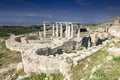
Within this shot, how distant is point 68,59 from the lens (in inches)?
686

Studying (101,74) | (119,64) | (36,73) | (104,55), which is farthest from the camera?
(36,73)

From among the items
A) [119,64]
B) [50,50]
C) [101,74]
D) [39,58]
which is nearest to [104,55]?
[119,64]

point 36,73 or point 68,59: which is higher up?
point 68,59

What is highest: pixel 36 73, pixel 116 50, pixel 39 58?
pixel 116 50

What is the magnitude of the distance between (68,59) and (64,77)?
1.84 metres

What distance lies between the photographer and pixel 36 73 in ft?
61.8

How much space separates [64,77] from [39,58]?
4.04 m

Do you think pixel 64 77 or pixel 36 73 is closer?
pixel 64 77

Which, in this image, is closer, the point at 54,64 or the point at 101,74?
the point at 101,74

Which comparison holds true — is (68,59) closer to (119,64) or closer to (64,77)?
(64,77)

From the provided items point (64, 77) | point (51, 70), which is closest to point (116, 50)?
point (64, 77)

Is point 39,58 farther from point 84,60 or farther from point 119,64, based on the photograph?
point 119,64

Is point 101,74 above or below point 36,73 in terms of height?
above

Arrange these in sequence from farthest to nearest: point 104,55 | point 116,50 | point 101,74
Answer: point 104,55 → point 116,50 → point 101,74
